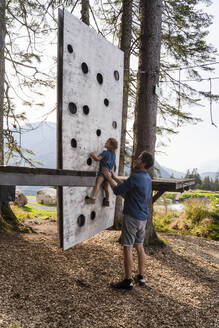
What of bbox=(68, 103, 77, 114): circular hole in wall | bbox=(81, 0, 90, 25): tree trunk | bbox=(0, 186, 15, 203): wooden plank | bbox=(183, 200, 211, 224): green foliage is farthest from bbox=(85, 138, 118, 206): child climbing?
bbox=(183, 200, 211, 224): green foliage

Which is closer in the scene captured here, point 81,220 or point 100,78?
point 81,220

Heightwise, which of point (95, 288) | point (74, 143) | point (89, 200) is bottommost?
point (95, 288)

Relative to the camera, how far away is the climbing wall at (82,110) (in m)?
3.65

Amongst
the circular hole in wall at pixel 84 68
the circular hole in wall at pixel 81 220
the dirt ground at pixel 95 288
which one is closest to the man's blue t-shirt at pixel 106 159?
the circular hole in wall at pixel 81 220

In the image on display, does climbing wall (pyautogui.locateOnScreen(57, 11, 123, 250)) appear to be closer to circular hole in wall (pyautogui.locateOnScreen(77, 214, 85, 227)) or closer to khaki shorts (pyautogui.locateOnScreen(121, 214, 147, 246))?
circular hole in wall (pyautogui.locateOnScreen(77, 214, 85, 227))

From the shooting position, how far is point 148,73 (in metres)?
5.75

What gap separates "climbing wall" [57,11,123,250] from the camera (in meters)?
3.65

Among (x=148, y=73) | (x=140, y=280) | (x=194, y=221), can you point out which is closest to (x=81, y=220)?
(x=140, y=280)

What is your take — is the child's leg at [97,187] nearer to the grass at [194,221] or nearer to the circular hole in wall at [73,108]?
the circular hole in wall at [73,108]

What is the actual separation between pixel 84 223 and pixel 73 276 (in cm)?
98

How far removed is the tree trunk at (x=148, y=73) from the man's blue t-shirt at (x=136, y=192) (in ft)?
5.96

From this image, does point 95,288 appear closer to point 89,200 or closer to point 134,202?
point 89,200

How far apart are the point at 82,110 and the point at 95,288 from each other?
2.71m

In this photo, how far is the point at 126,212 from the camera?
3.96m
